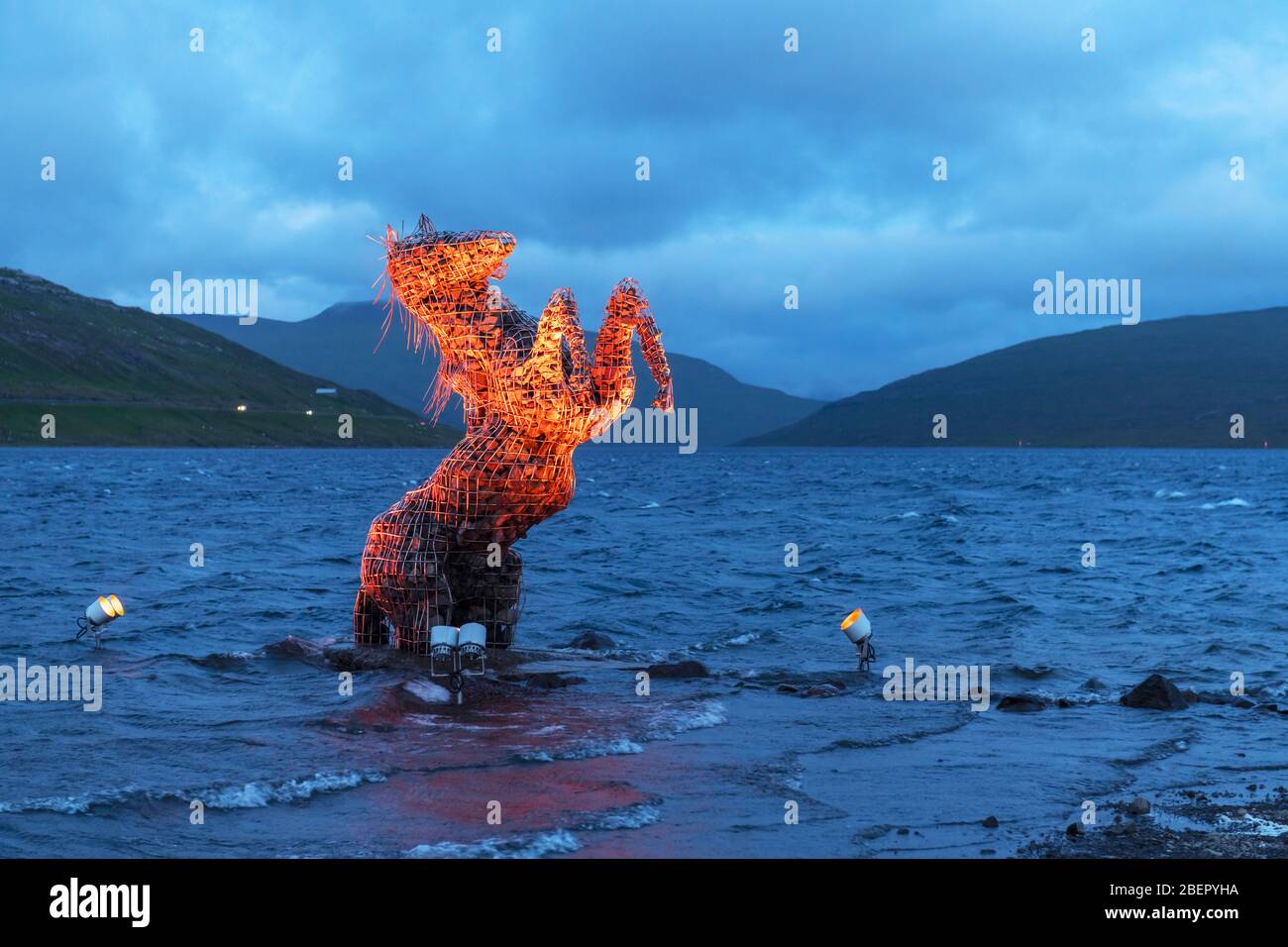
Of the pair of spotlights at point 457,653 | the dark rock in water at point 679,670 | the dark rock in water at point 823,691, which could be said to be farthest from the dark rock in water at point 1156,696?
the pair of spotlights at point 457,653

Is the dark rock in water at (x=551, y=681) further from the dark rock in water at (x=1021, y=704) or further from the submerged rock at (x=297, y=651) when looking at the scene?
the dark rock in water at (x=1021, y=704)

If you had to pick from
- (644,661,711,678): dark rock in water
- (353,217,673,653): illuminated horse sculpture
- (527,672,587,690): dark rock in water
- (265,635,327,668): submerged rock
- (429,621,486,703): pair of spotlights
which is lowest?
(644,661,711,678): dark rock in water

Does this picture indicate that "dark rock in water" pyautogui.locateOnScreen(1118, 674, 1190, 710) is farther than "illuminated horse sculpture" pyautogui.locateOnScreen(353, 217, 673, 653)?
Yes

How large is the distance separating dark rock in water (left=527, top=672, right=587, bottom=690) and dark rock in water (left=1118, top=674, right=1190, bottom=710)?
7.00 meters

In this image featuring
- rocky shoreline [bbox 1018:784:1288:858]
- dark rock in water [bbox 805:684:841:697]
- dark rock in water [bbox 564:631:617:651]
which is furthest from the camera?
dark rock in water [bbox 564:631:617:651]

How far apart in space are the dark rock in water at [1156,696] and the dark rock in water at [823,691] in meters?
3.58

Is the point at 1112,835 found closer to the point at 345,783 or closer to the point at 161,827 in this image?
the point at 345,783

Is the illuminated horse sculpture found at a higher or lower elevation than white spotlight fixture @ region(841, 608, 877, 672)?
higher

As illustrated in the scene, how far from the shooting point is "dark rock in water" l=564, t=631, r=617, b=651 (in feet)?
64.8

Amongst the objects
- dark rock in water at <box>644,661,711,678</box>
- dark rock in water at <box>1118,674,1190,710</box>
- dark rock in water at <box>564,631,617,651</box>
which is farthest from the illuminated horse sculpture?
dark rock in water at <box>1118,674,1190,710</box>

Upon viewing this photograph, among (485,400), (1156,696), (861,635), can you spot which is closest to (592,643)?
(861,635)

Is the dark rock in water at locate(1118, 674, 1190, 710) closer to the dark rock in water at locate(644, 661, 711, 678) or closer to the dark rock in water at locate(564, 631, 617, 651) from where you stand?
the dark rock in water at locate(644, 661, 711, 678)
